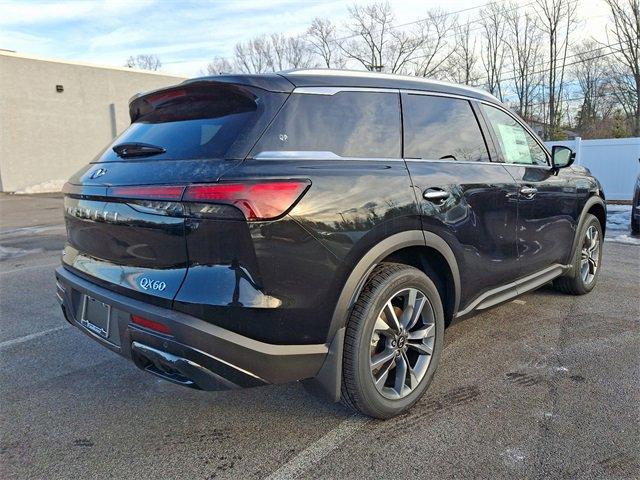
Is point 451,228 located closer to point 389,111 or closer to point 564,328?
point 389,111

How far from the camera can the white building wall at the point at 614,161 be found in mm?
14969

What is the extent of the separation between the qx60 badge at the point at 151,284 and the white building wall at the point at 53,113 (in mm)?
20251

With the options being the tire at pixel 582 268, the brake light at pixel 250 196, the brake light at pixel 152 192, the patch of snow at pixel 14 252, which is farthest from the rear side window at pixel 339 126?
the patch of snow at pixel 14 252

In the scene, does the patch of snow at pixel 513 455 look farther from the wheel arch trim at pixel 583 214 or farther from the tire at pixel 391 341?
the wheel arch trim at pixel 583 214

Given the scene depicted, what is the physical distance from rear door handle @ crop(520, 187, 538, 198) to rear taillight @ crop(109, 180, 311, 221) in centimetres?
215

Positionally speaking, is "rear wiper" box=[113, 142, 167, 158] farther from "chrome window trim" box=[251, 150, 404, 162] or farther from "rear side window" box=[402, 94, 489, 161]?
"rear side window" box=[402, 94, 489, 161]

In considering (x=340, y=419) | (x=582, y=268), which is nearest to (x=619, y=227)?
(x=582, y=268)

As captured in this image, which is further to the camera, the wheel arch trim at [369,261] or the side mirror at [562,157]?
the side mirror at [562,157]

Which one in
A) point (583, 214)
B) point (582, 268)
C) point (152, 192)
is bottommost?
point (582, 268)

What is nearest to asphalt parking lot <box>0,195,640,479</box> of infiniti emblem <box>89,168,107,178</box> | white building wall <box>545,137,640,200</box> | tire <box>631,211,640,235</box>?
infiniti emblem <box>89,168,107,178</box>

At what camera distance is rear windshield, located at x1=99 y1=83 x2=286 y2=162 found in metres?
2.44

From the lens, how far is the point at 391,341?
284 cm

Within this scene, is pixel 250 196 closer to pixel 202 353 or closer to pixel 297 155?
pixel 297 155

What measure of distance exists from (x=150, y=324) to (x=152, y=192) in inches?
24.0
